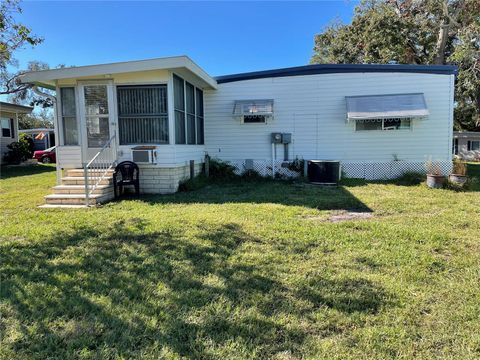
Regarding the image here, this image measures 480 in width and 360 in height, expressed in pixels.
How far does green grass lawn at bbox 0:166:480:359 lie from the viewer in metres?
2.17

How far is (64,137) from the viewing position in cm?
820

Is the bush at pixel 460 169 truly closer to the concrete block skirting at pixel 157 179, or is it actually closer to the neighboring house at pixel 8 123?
the concrete block skirting at pixel 157 179

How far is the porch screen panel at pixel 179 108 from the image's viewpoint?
8.19 m

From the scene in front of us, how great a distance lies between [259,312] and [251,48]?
50.2ft

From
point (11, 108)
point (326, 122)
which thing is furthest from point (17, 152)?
point (326, 122)

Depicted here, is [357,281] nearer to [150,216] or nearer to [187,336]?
[187,336]

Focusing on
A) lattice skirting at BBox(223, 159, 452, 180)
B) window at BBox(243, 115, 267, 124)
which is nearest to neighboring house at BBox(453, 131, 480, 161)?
lattice skirting at BBox(223, 159, 452, 180)

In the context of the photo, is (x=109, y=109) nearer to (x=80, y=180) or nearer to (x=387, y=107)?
(x=80, y=180)

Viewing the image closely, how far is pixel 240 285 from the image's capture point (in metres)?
2.99

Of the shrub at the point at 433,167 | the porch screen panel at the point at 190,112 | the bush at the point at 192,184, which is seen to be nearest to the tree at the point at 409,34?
the shrub at the point at 433,167

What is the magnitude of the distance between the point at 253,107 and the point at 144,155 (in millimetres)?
4120

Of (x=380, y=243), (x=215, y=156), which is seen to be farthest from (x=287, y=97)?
(x=380, y=243)

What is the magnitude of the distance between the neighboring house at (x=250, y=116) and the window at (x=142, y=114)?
0.02 meters

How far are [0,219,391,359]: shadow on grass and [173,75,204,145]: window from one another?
4.92m
